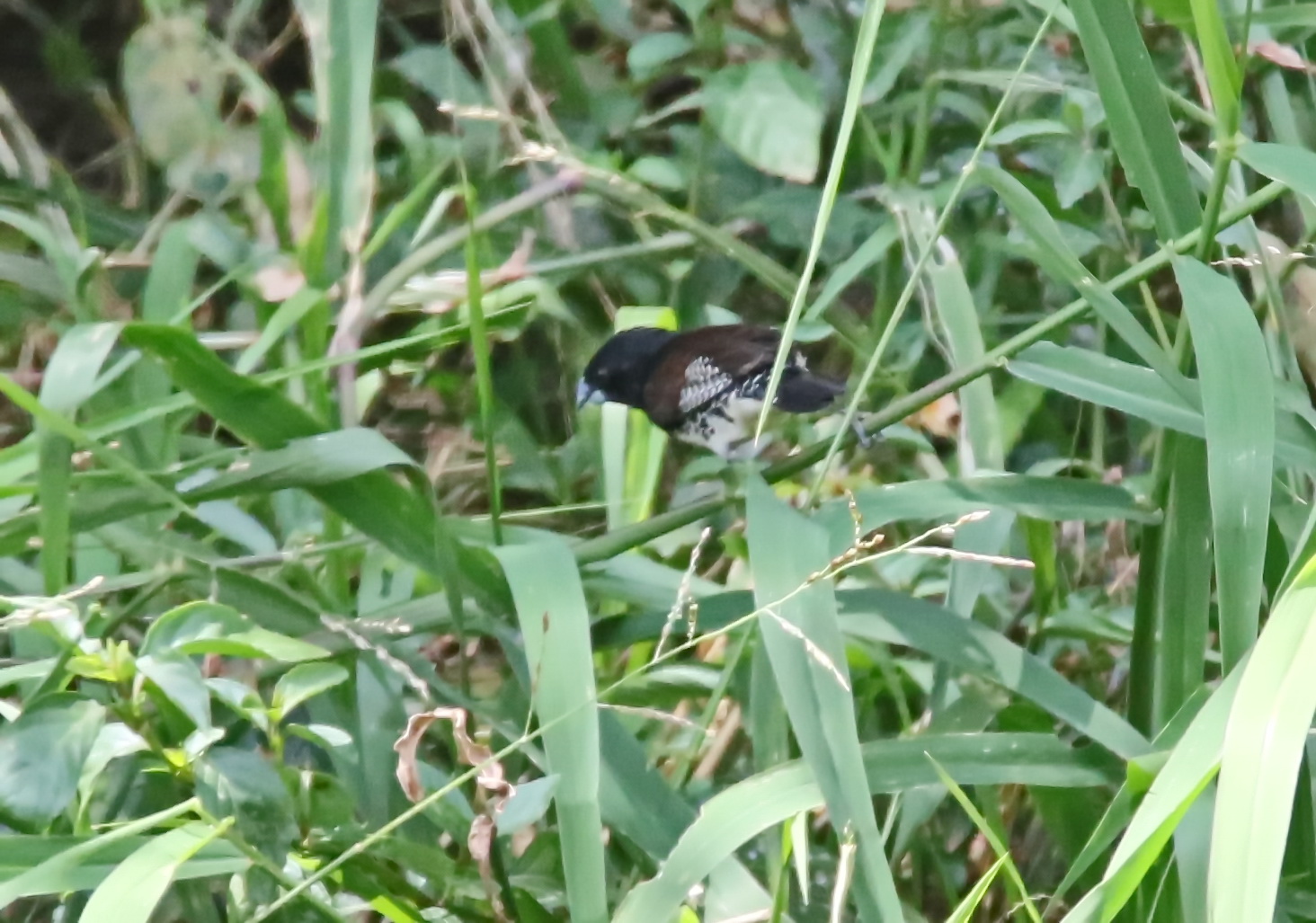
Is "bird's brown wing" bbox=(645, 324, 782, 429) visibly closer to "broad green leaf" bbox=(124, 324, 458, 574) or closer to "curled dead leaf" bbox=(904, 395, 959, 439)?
"curled dead leaf" bbox=(904, 395, 959, 439)

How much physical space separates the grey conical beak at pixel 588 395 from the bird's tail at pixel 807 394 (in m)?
0.32

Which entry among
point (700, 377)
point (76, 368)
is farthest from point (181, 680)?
point (700, 377)

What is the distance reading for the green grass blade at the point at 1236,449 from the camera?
766 millimetres

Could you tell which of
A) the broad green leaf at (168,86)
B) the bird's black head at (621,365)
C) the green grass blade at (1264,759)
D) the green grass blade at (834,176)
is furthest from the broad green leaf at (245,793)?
the broad green leaf at (168,86)

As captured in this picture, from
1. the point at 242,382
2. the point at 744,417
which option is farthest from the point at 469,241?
the point at 744,417

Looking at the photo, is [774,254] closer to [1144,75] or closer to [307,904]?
[1144,75]

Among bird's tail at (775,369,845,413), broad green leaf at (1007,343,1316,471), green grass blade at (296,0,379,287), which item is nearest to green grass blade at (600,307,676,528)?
bird's tail at (775,369,845,413)

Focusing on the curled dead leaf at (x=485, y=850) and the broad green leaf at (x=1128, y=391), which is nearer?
the curled dead leaf at (x=485, y=850)

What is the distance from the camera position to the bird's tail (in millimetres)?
1186

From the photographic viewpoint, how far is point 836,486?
53.2 inches

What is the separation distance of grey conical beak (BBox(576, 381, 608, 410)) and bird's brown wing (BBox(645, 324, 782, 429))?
91mm

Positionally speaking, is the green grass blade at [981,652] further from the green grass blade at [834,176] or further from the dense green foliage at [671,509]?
the green grass blade at [834,176]

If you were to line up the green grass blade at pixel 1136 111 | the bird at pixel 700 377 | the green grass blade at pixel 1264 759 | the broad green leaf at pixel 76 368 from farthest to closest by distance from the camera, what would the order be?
1. the bird at pixel 700 377
2. the broad green leaf at pixel 76 368
3. the green grass blade at pixel 1136 111
4. the green grass blade at pixel 1264 759

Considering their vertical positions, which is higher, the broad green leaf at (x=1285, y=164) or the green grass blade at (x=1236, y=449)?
the broad green leaf at (x=1285, y=164)
